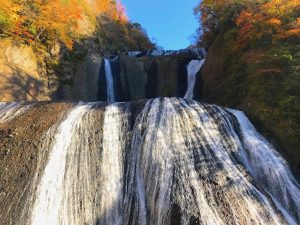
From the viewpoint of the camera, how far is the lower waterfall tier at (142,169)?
27.3ft

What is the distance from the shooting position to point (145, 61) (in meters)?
23.9

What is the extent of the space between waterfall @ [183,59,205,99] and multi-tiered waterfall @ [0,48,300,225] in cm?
735

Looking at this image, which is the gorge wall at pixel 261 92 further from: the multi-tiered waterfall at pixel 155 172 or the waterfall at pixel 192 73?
the waterfall at pixel 192 73

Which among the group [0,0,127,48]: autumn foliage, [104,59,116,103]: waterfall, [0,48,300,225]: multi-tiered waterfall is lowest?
[104,59,116,103]: waterfall

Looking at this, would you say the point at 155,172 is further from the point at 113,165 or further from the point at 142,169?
the point at 113,165

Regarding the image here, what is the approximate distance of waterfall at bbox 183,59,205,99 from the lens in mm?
19359

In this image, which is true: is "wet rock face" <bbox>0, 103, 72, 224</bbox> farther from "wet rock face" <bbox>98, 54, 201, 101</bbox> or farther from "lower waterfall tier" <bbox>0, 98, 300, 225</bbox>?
"wet rock face" <bbox>98, 54, 201, 101</bbox>

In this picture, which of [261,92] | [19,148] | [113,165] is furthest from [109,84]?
[113,165]

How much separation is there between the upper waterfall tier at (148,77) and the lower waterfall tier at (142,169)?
9287 millimetres

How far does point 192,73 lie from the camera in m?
20.7

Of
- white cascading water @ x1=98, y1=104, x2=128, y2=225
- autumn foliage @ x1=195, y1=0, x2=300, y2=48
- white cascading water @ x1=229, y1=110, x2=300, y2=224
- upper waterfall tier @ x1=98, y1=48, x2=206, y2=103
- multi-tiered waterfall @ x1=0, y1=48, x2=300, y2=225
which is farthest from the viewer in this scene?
upper waterfall tier @ x1=98, y1=48, x2=206, y2=103

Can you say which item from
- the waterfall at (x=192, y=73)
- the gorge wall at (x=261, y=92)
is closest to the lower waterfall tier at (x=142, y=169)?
the gorge wall at (x=261, y=92)

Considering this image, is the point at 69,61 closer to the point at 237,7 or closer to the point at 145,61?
the point at 145,61

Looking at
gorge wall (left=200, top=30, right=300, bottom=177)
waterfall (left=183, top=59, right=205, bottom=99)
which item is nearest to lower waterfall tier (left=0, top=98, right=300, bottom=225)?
gorge wall (left=200, top=30, right=300, bottom=177)
